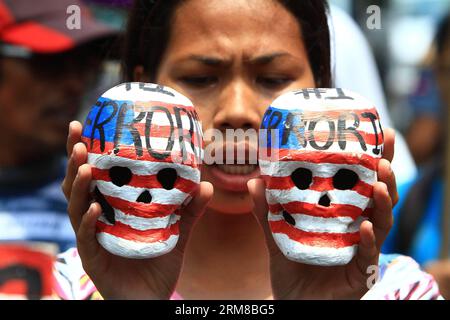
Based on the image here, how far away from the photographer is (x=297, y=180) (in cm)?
164

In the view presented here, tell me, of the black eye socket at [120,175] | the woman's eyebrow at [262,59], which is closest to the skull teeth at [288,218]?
the black eye socket at [120,175]

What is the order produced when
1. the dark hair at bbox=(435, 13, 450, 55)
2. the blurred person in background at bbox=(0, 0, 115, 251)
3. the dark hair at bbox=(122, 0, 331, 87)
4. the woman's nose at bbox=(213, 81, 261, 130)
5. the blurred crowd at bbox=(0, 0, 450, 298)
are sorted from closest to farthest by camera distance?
the woman's nose at bbox=(213, 81, 261, 130) → the dark hair at bbox=(122, 0, 331, 87) → the blurred crowd at bbox=(0, 0, 450, 298) → the blurred person in background at bbox=(0, 0, 115, 251) → the dark hair at bbox=(435, 13, 450, 55)

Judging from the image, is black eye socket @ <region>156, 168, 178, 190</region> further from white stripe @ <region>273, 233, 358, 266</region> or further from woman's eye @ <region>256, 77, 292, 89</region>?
woman's eye @ <region>256, 77, 292, 89</region>

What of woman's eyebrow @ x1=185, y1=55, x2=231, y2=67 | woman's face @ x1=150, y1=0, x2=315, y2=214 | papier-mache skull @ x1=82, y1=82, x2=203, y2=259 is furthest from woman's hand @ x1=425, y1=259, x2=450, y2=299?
papier-mache skull @ x1=82, y1=82, x2=203, y2=259

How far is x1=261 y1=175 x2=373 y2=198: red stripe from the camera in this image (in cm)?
159

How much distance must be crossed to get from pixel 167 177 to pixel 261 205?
216 mm

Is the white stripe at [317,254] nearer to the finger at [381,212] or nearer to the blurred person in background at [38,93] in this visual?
the finger at [381,212]

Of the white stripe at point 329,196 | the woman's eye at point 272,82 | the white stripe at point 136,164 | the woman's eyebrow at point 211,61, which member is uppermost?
the woman's eyebrow at point 211,61

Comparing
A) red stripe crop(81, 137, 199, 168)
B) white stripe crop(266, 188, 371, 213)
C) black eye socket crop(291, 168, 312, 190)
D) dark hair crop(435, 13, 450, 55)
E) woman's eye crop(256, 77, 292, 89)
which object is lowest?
white stripe crop(266, 188, 371, 213)

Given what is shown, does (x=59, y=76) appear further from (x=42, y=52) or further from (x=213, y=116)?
(x=213, y=116)

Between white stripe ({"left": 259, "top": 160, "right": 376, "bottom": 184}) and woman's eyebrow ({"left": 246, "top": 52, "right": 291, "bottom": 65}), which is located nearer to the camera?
white stripe ({"left": 259, "top": 160, "right": 376, "bottom": 184})

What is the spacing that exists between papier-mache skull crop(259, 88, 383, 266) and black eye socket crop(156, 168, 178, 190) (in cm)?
20

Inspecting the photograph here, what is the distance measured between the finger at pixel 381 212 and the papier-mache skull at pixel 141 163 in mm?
375

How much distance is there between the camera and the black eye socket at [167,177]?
165 cm
